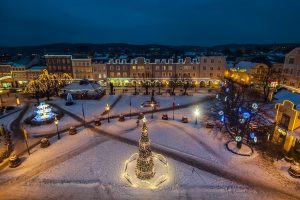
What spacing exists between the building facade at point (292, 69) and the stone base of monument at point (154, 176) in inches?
1682

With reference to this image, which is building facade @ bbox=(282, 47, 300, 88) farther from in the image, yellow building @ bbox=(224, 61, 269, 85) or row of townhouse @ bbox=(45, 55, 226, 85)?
row of townhouse @ bbox=(45, 55, 226, 85)

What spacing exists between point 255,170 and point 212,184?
18.4ft

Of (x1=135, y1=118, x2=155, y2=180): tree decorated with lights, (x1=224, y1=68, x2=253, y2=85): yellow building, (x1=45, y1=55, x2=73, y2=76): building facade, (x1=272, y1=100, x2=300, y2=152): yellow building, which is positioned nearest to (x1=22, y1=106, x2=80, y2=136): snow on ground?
(x1=135, y1=118, x2=155, y2=180): tree decorated with lights

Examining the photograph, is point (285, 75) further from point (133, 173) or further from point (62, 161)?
point (62, 161)

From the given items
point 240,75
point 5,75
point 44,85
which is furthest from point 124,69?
point 5,75

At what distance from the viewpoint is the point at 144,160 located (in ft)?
63.2

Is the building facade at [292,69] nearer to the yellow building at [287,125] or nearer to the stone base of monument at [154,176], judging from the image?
the yellow building at [287,125]

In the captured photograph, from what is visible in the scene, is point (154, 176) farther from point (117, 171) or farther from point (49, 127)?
point (49, 127)

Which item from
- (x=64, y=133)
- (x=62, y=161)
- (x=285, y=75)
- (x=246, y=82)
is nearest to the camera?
(x=62, y=161)

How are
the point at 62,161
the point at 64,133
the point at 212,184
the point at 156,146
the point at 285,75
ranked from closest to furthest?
1. the point at 212,184
2. the point at 62,161
3. the point at 156,146
4. the point at 64,133
5. the point at 285,75

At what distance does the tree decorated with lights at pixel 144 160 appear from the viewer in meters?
18.9

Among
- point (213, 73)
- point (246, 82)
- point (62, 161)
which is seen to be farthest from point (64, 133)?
point (246, 82)

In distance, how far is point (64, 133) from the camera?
99.6 feet

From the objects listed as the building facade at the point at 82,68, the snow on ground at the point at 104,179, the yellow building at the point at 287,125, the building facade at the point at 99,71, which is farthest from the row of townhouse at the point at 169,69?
the snow on ground at the point at 104,179
